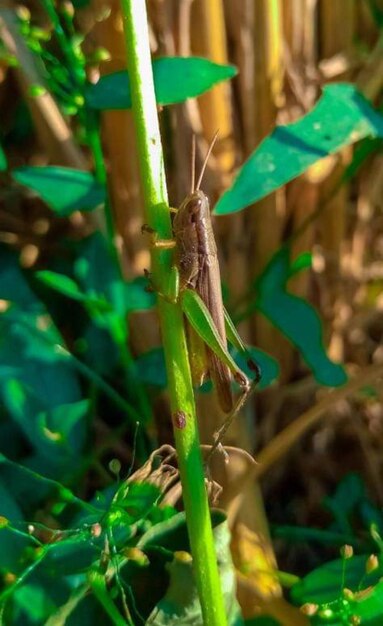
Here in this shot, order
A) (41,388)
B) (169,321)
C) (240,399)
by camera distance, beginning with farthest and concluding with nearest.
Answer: (41,388) → (240,399) → (169,321)

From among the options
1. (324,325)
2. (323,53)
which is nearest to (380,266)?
(324,325)

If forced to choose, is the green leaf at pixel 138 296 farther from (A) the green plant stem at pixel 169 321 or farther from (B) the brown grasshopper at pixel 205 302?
(A) the green plant stem at pixel 169 321

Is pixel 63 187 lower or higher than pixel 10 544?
higher

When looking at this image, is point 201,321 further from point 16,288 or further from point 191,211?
point 16,288

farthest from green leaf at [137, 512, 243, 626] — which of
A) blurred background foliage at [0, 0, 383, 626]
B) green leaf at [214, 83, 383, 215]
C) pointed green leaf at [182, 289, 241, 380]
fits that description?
green leaf at [214, 83, 383, 215]

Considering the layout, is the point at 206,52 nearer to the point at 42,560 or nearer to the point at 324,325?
the point at 324,325

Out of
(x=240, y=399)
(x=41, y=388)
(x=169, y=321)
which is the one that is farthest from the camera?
(x=41, y=388)

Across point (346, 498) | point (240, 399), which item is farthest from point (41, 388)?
point (346, 498)
